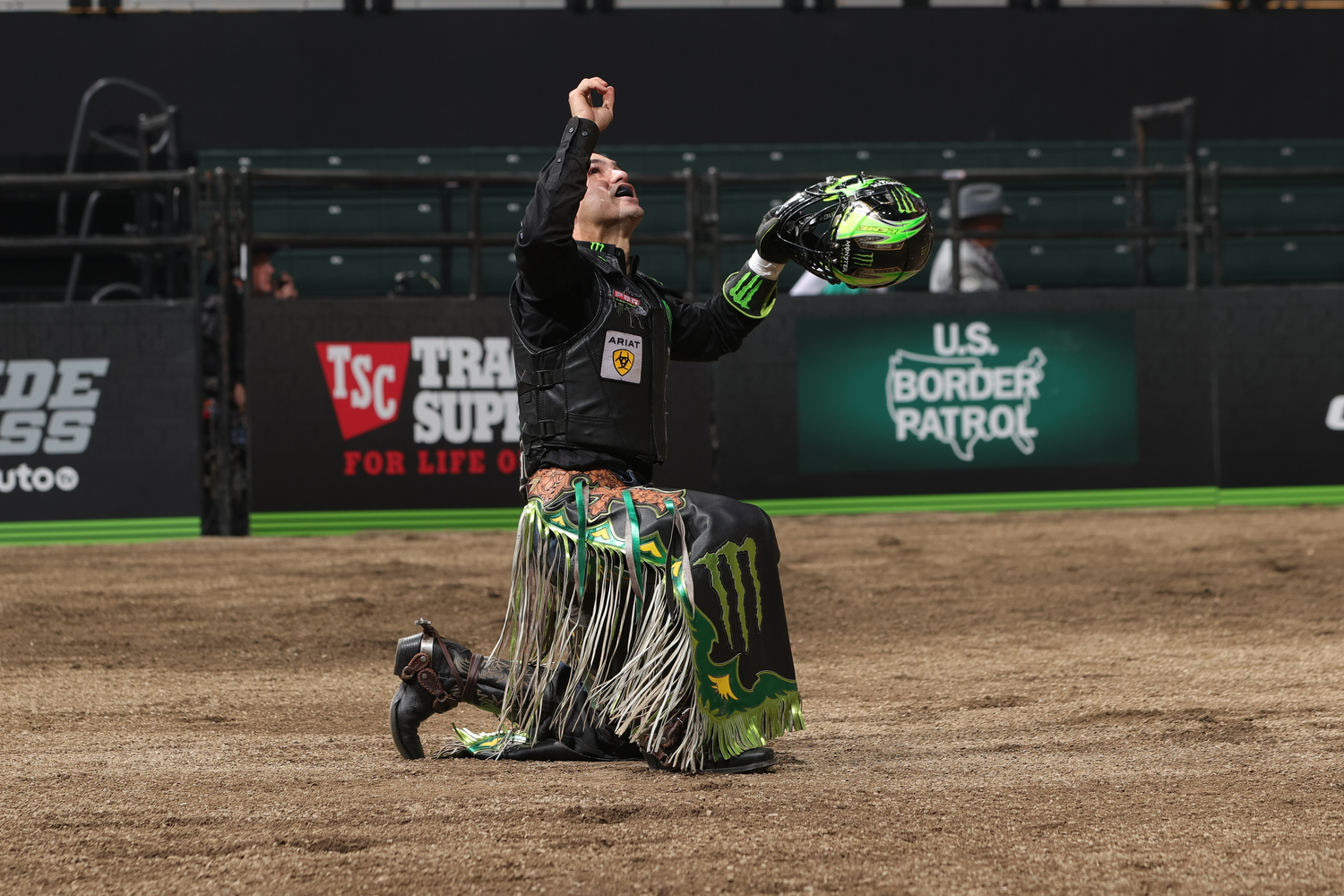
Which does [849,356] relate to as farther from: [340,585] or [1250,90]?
[1250,90]

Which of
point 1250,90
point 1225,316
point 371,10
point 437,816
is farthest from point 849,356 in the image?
point 1250,90

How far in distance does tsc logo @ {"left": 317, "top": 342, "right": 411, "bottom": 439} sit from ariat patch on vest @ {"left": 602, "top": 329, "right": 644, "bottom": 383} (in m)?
6.15

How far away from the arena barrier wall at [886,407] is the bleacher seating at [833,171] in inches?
125

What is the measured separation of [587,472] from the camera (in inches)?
145

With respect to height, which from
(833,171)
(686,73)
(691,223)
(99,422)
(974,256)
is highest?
(686,73)

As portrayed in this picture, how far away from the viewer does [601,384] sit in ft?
12.1

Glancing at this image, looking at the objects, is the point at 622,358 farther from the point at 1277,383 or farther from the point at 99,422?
the point at 1277,383

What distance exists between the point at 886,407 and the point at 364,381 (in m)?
3.82

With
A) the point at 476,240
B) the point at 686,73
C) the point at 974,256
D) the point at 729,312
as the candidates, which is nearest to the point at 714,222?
the point at 476,240

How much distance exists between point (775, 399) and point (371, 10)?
1008cm

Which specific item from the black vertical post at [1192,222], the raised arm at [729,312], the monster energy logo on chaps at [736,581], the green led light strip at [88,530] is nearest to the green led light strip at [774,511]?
the green led light strip at [88,530]

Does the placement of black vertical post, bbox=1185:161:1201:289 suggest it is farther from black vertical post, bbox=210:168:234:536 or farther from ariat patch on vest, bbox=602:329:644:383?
ariat patch on vest, bbox=602:329:644:383

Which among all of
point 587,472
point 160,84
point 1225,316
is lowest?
point 587,472

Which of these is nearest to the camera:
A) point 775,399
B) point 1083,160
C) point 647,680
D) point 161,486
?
point 647,680
